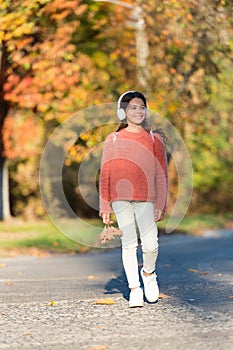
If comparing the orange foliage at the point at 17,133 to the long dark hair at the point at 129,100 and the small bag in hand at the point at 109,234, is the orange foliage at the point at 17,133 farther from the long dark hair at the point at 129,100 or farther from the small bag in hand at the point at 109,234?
the small bag in hand at the point at 109,234

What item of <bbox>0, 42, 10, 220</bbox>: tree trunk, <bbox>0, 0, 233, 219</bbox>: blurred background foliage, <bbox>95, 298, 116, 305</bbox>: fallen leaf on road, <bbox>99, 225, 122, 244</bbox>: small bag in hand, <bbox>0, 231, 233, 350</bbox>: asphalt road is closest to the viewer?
<bbox>0, 231, 233, 350</bbox>: asphalt road

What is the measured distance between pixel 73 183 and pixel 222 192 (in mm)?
5702

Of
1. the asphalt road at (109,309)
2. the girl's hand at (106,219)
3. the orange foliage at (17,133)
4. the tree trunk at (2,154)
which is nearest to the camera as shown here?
the asphalt road at (109,309)

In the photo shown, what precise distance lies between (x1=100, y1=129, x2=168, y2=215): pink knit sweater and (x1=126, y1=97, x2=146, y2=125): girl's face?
0.35 ft

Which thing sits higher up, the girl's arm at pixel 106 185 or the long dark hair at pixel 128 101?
the long dark hair at pixel 128 101

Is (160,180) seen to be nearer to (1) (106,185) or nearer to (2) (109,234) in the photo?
(1) (106,185)

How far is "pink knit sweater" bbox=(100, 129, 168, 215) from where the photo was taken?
741 centimetres

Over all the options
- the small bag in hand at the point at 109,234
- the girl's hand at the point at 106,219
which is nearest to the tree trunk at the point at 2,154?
the girl's hand at the point at 106,219

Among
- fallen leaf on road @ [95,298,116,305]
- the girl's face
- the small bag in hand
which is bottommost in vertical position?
fallen leaf on road @ [95,298,116,305]

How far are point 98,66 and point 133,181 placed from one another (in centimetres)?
1610

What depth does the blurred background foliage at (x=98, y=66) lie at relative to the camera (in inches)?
650

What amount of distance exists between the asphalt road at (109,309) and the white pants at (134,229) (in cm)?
38

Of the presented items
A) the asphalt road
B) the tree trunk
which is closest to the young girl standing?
the asphalt road

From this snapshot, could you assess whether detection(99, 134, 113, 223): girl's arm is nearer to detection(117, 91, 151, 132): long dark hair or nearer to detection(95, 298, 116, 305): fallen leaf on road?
detection(117, 91, 151, 132): long dark hair
